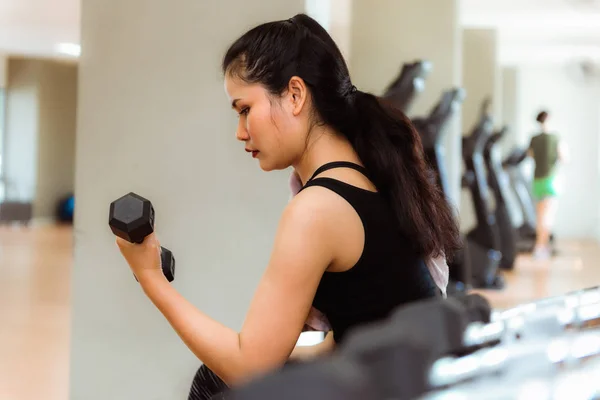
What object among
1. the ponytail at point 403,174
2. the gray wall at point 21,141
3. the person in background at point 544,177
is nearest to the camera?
the ponytail at point 403,174

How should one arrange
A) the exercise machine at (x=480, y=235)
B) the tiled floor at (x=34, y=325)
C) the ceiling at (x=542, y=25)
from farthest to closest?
the ceiling at (x=542, y=25) → the exercise machine at (x=480, y=235) → the tiled floor at (x=34, y=325)

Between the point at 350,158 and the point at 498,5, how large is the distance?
7160 millimetres

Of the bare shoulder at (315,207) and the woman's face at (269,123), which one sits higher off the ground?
the woman's face at (269,123)

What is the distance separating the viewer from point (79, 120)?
2299 millimetres

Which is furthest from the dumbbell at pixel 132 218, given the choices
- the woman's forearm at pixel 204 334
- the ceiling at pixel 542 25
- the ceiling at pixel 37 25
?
the ceiling at pixel 37 25

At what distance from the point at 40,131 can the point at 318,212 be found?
492 inches

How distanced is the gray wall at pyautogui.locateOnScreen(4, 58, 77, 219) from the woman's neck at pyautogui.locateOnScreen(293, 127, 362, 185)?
480 inches

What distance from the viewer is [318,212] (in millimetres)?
1077

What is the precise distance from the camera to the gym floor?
2979 mm

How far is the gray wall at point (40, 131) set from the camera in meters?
12.6

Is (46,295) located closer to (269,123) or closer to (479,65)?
(269,123)

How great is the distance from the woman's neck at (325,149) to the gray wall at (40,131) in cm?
1219

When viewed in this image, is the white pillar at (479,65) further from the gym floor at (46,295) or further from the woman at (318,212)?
the woman at (318,212)

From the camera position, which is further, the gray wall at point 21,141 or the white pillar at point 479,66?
the gray wall at point 21,141
